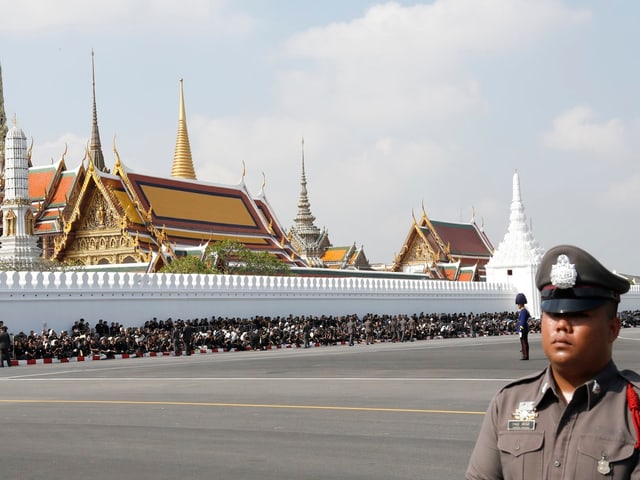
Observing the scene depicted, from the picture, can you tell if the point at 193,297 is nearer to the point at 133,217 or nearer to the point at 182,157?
the point at 133,217

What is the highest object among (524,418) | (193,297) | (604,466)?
(193,297)

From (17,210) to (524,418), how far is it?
47019 millimetres

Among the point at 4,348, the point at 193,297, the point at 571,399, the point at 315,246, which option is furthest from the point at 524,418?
the point at 315,246

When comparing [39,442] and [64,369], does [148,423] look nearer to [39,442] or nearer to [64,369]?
[39,442]

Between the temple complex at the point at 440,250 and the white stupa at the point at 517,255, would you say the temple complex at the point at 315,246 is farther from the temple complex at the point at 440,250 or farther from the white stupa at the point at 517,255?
the white stupa at the point at 517,255

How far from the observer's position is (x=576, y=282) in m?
2.88

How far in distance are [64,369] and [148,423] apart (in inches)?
482

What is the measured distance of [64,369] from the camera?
22344 millimetres

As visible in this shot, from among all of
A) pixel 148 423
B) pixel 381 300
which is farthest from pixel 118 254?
pixel 148 423

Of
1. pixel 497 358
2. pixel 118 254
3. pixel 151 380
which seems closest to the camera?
pixel 151 380

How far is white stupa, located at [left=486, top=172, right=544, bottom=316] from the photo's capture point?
186ft

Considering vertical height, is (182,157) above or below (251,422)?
above

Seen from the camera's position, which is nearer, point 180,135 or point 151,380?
point 151,380

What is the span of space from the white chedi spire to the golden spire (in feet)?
86.1
